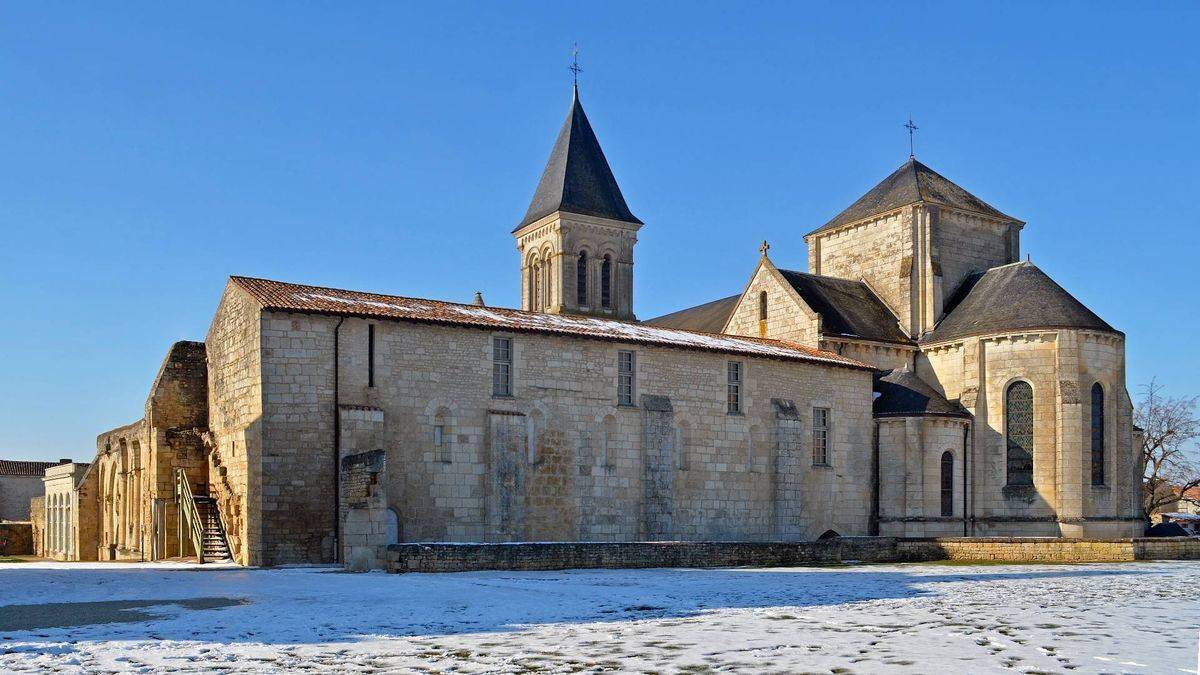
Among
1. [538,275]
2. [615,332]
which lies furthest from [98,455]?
[538,275]

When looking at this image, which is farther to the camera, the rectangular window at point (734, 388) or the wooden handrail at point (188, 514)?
the rectangular window at point (734, 388)

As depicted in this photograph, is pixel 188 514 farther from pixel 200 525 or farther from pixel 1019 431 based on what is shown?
pixel 1019 431

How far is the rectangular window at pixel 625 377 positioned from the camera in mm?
33219

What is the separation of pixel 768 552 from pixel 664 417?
6.41 metres

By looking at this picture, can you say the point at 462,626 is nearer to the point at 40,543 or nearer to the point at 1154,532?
the point at 1154,532

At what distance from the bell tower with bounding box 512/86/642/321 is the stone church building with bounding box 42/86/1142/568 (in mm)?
11656

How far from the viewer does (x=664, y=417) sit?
3350 cm

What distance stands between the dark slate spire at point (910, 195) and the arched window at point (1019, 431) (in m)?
8.33

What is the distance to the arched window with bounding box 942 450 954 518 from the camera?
3894 centimetres

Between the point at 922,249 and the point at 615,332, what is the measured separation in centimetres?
1582

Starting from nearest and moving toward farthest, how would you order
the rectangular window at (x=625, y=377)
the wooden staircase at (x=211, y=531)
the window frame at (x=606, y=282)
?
the wooden staircase at (x=211, y=531) → the rectangular window at (x=625, y=377) → the window frame at (x=606, y=282)

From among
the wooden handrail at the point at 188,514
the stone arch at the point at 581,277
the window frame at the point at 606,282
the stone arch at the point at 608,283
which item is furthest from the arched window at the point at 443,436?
the stone arch at the point at 608,283

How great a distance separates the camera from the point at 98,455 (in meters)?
37.8

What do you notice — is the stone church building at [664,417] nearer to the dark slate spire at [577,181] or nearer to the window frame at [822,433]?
the window frame at [822,433]
